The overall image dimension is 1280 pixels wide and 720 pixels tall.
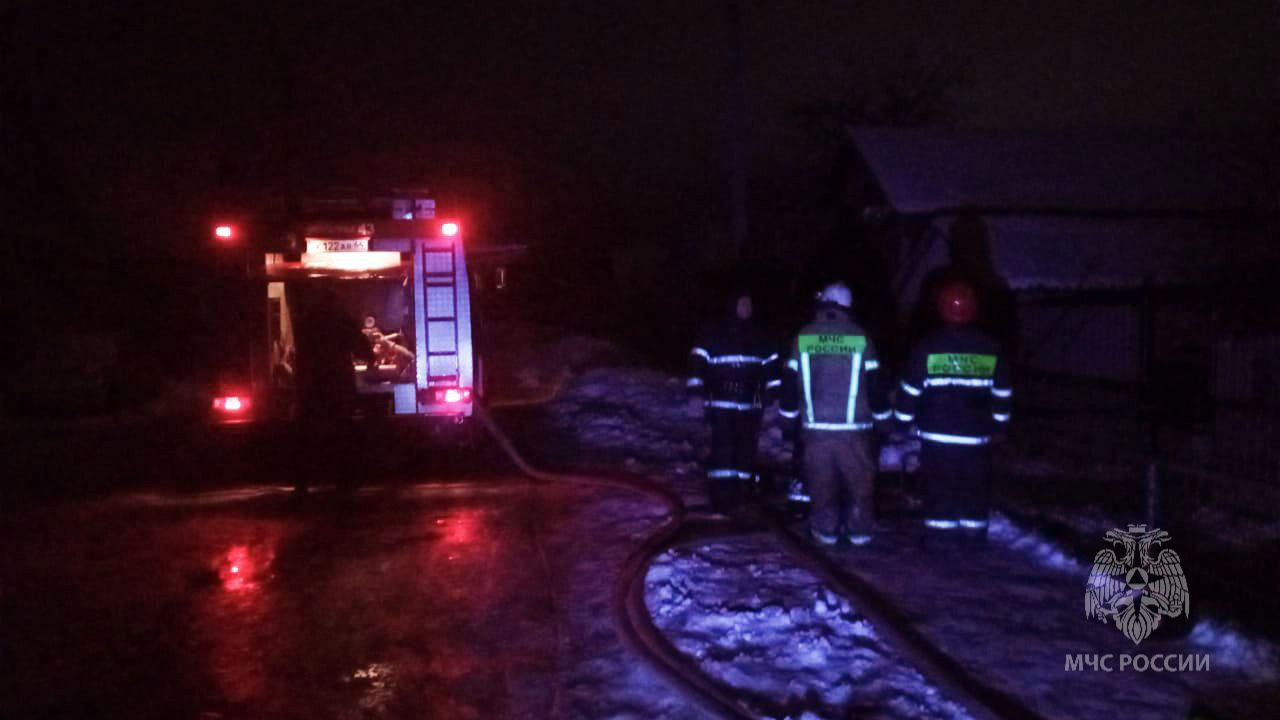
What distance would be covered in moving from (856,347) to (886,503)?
A: 2134 mm

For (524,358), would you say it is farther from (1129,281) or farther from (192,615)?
(192,615)

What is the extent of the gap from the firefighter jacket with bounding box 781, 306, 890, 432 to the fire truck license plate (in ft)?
19.1

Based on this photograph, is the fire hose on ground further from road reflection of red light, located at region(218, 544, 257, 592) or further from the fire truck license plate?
the fire truck license plate

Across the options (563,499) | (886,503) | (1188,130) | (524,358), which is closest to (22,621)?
(563,499)

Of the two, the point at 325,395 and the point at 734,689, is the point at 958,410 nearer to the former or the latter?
the point at 734,689

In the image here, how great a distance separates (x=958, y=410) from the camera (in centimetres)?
704

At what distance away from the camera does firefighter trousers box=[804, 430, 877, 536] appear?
7207 mm

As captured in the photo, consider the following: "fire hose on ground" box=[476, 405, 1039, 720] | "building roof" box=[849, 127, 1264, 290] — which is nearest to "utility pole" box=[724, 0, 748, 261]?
"building roof" box=[849, 127, 1264, 290]

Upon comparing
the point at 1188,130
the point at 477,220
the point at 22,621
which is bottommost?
the point at 22,621

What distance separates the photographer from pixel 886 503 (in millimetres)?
8805

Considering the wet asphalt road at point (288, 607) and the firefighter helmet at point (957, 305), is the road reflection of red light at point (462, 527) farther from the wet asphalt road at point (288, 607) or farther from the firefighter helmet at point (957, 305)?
the firefighter helmet at point (957, 305)

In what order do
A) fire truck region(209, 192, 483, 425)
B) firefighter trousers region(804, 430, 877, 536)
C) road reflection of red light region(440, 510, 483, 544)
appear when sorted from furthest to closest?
fire truck region(209, 192, 483, 425) < road reflection of red light region(440, 510, 483, 544) < firefighter trousers region(804, 430, 877, 536)

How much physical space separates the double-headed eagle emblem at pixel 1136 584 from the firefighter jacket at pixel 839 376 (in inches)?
69.1

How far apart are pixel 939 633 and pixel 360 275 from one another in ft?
27.9
